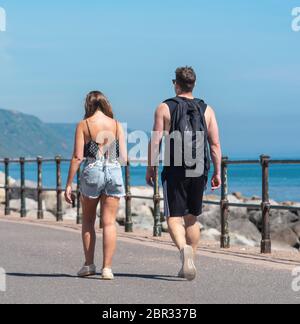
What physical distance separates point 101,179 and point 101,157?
0.21 metres

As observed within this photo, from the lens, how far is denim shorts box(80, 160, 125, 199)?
35.0ft

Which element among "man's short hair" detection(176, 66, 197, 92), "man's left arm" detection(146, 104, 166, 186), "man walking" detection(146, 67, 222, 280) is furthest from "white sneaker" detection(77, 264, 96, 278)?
"man's short hair" detection(176, 66, 197, 92)

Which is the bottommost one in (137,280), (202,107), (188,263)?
(137,280)

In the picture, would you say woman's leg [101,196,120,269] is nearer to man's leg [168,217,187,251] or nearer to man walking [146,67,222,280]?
man walking [146,67,222,280]

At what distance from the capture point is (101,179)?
1068cm

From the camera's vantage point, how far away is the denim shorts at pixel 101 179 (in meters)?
10.7

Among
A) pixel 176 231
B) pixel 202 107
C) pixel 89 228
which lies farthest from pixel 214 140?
pixel 89 228

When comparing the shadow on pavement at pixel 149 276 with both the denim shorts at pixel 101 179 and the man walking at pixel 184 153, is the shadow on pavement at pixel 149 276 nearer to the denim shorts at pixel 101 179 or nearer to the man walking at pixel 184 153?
the man walking at pixel 184 153

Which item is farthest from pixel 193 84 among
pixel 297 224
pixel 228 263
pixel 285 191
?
pixel 285 191

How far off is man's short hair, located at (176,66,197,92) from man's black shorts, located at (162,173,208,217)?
83cm

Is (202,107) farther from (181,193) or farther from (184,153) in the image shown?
(181,193)

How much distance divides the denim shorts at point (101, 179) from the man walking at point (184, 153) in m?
0.36
